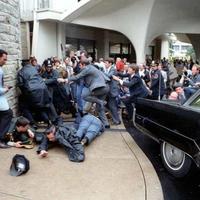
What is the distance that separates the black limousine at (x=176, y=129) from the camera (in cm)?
455

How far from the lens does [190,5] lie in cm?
2538

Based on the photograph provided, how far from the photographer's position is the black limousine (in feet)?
14.9

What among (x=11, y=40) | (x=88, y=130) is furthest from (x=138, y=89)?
(x=11, y=40)

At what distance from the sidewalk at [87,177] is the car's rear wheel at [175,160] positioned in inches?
10.8


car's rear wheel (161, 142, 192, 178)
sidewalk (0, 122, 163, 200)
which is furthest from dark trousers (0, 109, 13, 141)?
car's rear wheel (161, 142, 192, 178)

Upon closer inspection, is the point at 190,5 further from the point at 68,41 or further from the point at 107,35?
the point at 68,41

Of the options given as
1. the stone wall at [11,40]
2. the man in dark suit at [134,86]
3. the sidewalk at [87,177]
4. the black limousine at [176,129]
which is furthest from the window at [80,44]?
the black limousine at [176,129]

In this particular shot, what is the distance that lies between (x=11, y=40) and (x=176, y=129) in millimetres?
4641

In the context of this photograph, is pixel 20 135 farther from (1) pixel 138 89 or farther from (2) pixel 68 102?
(1) pixel 138 89

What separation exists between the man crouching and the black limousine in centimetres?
117

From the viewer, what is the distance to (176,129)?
4.95 m

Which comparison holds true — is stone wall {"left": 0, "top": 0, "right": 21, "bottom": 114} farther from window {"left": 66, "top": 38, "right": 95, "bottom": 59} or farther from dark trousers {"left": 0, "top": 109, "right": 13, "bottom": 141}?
window {"left": 66, "top": 38, "right": 95, "bottom": 59}

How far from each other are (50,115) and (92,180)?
364 centimetres

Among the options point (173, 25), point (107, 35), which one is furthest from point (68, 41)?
point (173, 25)
